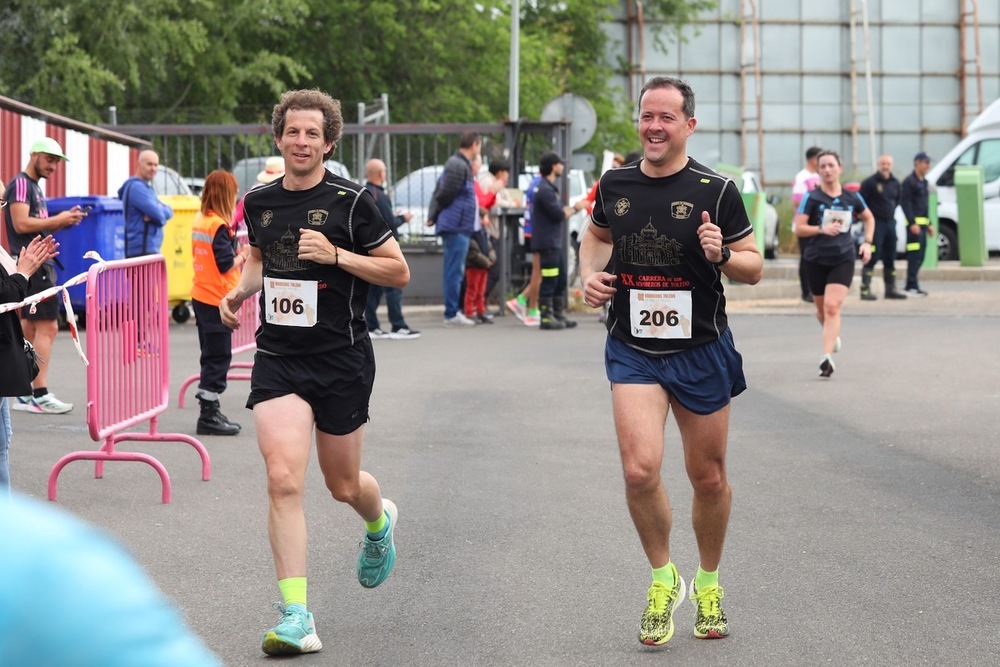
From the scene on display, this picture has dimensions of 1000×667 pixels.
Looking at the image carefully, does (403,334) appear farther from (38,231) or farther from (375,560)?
(375,560)

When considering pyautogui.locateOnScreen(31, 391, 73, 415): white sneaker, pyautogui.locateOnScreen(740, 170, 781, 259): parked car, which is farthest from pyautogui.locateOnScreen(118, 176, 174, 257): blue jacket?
pyautogui.locateOnScreen(740, 170, 781, 259): parked car

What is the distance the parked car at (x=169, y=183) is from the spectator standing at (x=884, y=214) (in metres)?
8.47

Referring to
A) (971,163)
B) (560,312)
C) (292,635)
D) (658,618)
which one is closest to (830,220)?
(560,312)

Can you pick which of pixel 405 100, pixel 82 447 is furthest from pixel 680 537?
pixel 405 100

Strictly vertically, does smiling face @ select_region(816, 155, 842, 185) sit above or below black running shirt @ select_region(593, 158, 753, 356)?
above

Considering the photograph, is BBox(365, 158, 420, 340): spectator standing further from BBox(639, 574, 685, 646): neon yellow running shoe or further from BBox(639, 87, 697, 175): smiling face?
BBox(639, 574, 685, 646): neon yellow running shoe

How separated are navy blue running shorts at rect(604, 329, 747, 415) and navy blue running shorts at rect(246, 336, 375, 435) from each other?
0.86 metres

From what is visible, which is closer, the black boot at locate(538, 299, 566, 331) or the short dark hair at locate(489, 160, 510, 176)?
the black boot at locate(538, 299, 566, 331)

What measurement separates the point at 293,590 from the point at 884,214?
16698mm

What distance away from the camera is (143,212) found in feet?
49.1

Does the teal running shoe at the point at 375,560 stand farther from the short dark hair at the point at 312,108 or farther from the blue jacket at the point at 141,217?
the blue jacket at the point at 141,217

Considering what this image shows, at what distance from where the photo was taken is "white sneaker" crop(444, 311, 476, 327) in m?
18.0

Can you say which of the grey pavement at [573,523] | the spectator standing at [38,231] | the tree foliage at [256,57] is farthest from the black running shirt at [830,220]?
the tree foliage at [256,57]

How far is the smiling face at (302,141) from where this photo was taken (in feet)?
17.5
